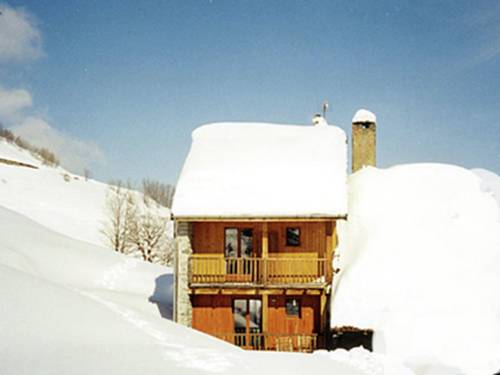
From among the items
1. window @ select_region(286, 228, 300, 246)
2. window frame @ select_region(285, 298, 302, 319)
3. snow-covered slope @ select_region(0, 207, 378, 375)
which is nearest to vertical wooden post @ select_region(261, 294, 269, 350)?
window frame @ select_region(285, 298, 302, 319)

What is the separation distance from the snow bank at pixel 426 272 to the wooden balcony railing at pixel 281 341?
88.3 inches

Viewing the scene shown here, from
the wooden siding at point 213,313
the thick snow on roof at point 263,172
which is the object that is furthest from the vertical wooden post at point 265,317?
the thick snow on roof at point 263,172

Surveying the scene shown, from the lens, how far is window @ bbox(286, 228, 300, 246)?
1805 centimetres

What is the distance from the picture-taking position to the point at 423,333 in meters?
14.8

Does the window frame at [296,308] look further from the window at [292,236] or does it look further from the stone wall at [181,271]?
the stone wall at [181,271]

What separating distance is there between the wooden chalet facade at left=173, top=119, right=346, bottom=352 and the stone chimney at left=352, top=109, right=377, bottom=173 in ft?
16.0

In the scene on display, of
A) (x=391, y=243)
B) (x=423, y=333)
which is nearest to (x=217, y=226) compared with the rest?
(x=391, y=243)

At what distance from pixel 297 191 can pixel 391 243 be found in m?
4.13

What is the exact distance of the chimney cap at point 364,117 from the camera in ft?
74.8

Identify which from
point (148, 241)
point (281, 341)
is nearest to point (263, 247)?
point (281, 341)

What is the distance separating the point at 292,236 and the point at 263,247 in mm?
1604

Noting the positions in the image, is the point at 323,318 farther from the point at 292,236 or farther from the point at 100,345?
Answer: the point at 100,345

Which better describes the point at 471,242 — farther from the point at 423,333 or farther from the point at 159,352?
the point at 159,352

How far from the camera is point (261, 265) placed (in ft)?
56.8
